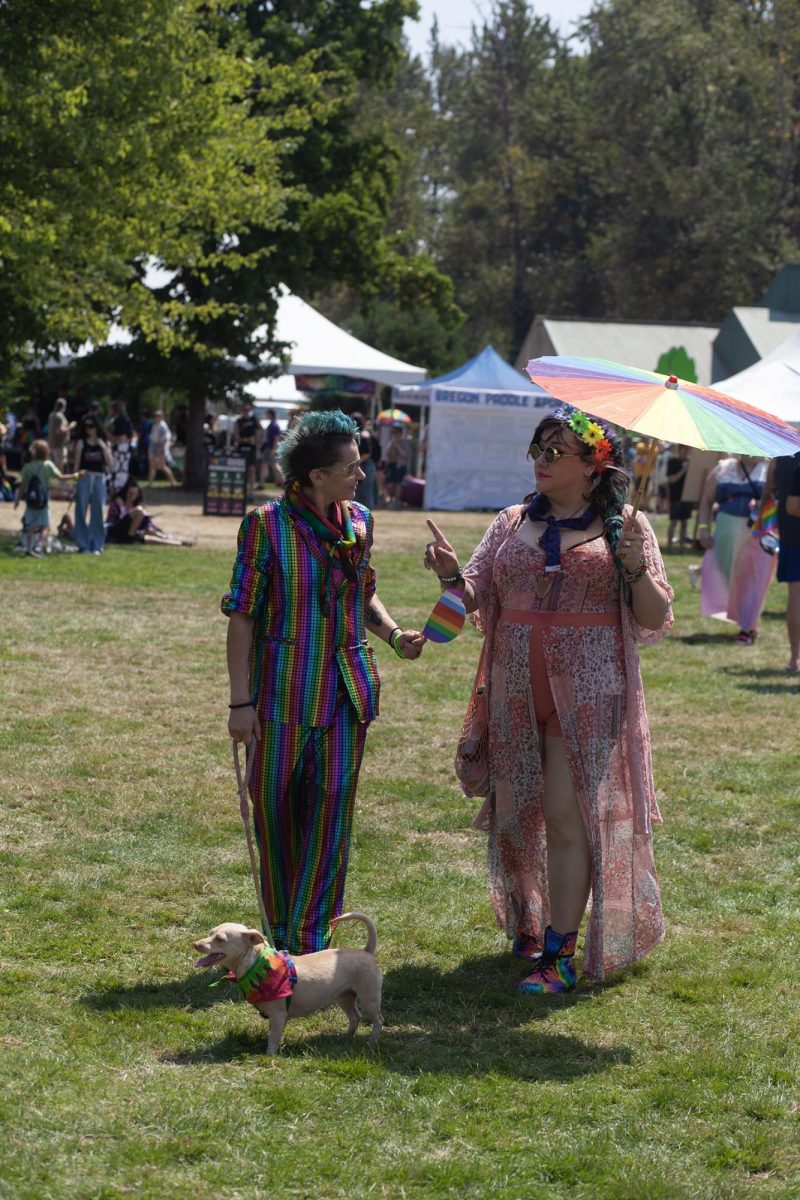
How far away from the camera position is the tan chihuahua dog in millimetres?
4129

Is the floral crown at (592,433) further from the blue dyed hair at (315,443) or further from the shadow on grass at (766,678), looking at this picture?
the shadow on grass at (766,678)

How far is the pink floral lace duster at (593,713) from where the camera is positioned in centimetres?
479

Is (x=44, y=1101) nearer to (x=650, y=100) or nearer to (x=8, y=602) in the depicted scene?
(x=8, y=602)

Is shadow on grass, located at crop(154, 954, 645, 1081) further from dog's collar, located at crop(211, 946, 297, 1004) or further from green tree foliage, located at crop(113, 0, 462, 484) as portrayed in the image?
green tree foliage, located at crop(113, 0, 462, 484)

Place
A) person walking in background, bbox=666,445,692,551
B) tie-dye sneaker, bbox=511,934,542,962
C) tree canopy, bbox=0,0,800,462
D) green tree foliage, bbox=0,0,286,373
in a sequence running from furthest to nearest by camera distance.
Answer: person walking in background, bbox=666,445,692,551
tree canopy, bbox=0,0,800,462
green tree foliage, bbox=0,0,286,373
tie-dye sneaker, bbox=511,934,542,962

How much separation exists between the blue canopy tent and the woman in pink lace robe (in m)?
23.1

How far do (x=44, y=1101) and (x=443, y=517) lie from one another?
23.4 meters

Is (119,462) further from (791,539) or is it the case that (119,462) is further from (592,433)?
(592,433)

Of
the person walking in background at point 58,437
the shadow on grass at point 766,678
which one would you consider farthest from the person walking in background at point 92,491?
the person walking in background at point 58,437

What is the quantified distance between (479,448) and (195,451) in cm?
663

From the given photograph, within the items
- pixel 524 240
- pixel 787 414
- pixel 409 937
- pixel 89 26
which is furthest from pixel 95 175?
pixel 524 240

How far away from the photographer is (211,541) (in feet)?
66.8

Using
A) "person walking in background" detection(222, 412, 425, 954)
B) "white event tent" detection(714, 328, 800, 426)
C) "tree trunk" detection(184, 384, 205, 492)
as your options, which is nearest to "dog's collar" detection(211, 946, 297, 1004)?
"person walking in background" detection(222, 412, 425, 954)

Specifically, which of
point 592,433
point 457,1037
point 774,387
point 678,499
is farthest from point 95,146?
point 457,1037
